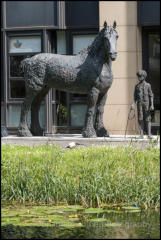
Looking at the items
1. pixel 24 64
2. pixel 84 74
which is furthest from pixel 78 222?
pixel 24 64

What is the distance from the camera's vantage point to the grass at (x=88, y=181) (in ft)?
25.7

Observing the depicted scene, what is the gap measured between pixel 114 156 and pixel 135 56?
736 cm

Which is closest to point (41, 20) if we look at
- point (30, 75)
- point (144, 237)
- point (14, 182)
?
point (30, 75)

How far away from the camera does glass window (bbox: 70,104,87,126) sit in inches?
685

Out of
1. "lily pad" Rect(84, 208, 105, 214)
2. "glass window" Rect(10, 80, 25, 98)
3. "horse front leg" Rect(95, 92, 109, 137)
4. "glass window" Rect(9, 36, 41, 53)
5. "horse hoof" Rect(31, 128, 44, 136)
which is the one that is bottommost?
"lily pad" Rect(84, 208, 105, 214)

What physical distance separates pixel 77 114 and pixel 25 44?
2.65 m

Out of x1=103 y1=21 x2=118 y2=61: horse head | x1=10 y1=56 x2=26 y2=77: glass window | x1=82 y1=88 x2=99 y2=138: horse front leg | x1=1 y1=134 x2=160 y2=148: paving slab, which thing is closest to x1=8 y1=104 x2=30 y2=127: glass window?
x1=10 y1=56 x2=26 y2=77: glass window

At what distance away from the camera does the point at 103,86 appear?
1236cm

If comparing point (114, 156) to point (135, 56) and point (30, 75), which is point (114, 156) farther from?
point (135, 56)

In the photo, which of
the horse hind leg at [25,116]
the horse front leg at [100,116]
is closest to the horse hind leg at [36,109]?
the horse hind leg at [25,116]

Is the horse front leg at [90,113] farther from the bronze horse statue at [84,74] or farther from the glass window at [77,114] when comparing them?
the glass window at [77,114]

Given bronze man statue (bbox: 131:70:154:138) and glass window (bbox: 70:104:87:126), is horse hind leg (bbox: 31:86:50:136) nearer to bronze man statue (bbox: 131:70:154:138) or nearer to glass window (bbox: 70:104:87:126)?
bronze man statue (bbox: 131:70:154:138)

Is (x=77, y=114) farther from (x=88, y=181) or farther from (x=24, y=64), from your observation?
(x=88, y=181)

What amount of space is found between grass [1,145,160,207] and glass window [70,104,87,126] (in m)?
8.40
